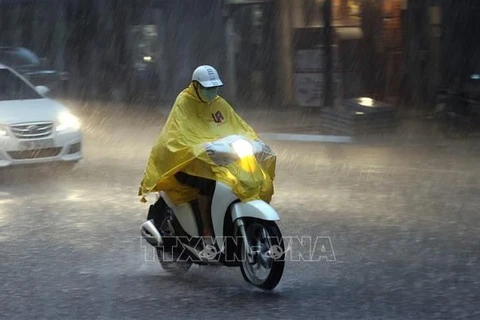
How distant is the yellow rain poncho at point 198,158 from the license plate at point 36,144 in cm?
589

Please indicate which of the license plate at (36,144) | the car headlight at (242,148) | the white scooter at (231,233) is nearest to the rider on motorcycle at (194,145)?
the white scooter at (231,233)

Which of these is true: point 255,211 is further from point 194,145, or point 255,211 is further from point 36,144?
point 36,144

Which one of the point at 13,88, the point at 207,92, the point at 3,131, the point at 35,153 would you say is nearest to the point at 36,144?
the point at 35,153

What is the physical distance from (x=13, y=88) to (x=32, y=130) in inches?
56.4

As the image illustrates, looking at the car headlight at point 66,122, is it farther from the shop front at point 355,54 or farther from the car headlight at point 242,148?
the shop front at point 355,54

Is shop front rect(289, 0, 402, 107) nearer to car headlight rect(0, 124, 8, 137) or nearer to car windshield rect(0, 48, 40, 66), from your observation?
car windshield rect(0, 48, 40, 66)

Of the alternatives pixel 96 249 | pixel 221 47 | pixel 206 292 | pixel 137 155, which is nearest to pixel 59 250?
pixel 96 249

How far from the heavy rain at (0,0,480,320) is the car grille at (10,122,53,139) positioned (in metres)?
0.02

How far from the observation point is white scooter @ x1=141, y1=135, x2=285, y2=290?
6.75 metres

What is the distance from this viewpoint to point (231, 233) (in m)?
7.12

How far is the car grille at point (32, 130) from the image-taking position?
1298 centimetres

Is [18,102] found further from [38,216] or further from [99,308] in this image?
[99,308]

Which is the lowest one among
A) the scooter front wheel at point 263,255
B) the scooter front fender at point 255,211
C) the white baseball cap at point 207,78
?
the scooter front wheel at point 263,255

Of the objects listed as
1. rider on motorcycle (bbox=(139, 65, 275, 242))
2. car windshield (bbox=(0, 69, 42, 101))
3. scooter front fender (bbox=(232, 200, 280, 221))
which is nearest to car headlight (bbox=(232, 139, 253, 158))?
rider on motorcycle (bbox=(139, 65, 275, 242))
